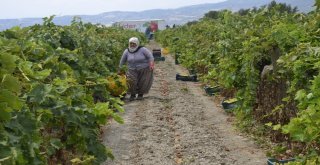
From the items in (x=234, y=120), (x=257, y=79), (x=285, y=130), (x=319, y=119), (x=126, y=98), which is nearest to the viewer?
(x=319, y=119)

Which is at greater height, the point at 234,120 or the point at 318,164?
the point at 318,164

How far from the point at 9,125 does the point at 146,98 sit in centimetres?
901

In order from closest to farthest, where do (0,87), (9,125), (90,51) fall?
1. (0,87)
2. (9,125)
3. (90,51)

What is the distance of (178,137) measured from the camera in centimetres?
775

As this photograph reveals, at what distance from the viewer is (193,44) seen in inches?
750

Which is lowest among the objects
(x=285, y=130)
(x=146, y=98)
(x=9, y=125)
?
(x=146, y=98)

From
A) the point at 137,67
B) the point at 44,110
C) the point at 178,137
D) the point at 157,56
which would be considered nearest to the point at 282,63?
the point at 178,137

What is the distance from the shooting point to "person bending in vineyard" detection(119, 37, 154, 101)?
11.7 m

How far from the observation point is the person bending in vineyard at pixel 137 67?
462 inches

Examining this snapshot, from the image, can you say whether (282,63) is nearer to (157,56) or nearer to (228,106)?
(228,106)

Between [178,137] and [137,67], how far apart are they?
432 cm

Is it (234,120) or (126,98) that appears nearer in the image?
(234,120)

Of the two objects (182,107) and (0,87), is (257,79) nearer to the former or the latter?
(182,107)

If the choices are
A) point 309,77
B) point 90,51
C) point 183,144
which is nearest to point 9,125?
point 309,77
